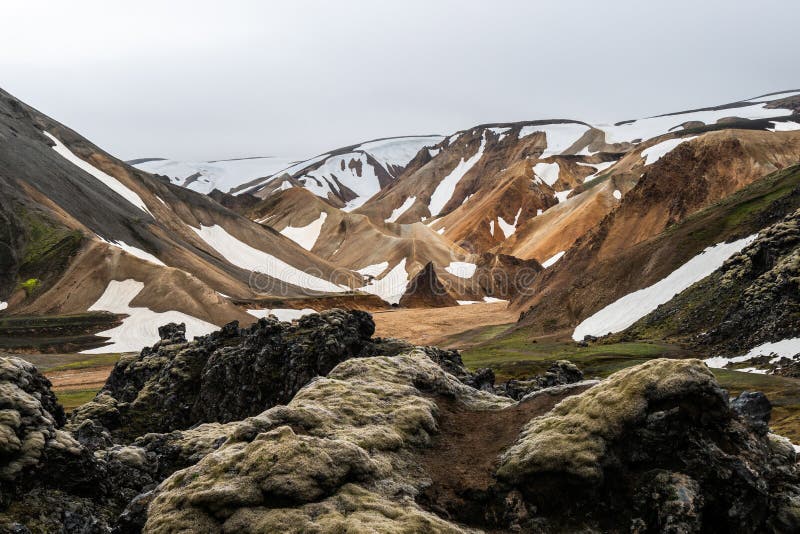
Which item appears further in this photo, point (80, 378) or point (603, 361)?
point (80, 378)

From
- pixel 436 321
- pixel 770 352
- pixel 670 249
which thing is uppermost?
pixel 670 249

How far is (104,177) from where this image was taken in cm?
18862

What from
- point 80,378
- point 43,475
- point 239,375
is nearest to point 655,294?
point 239,375

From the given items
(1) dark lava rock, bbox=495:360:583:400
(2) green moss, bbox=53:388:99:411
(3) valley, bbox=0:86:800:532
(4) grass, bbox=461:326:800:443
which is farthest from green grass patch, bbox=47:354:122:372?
(1) dark lava rock, bbox=495:360:583:400

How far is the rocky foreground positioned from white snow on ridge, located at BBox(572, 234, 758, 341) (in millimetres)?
49311

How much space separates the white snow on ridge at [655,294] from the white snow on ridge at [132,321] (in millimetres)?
70428

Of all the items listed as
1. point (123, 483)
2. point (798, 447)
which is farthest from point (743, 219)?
point (123, 483)

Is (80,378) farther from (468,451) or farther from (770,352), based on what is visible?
(770,352)

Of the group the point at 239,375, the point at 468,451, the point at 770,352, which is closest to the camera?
the point at 468,451

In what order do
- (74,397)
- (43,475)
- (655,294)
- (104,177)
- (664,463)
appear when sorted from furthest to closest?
(104,177) → (655,294) → (74,397) → (43,475) → (664,463)

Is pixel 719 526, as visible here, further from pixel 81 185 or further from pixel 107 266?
pixel 81 185

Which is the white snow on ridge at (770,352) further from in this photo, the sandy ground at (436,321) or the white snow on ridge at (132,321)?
the white snow on ridge at (132,321)

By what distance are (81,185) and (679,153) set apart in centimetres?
14712

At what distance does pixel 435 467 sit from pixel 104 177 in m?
198
